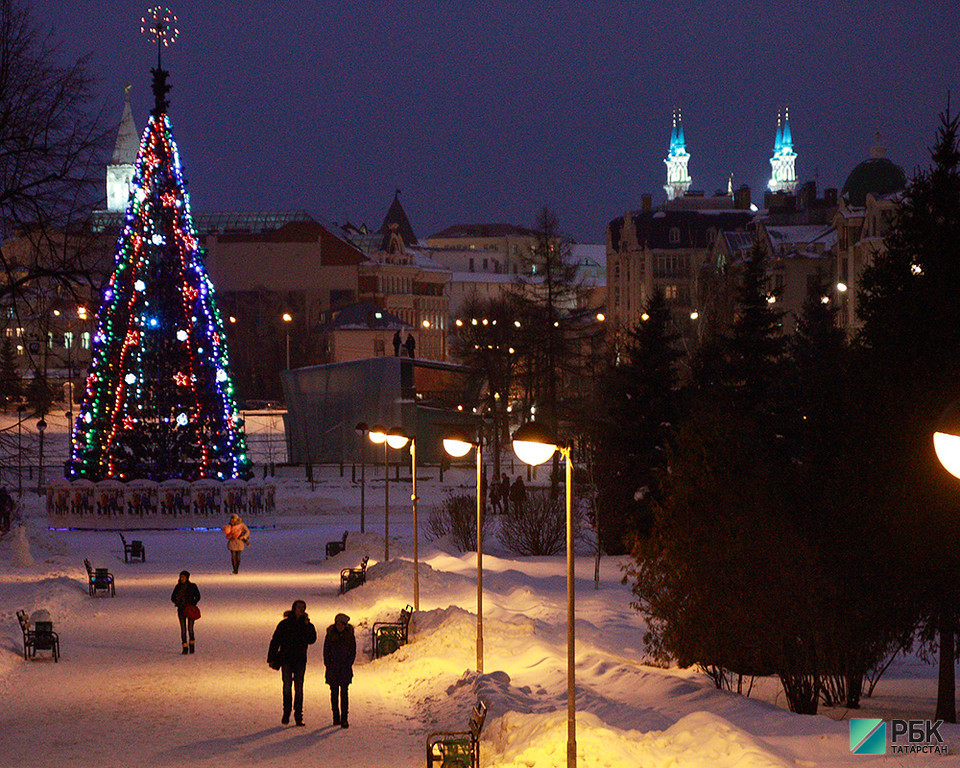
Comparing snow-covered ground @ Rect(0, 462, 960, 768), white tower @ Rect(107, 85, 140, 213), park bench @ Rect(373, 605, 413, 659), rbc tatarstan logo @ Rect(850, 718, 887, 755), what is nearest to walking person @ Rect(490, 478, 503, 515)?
snow-covered ground @ Rect(0, 462, 960, 768)

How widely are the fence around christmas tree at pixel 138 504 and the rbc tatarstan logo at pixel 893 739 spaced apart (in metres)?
33.5

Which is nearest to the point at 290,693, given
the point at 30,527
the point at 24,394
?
the point at 24,394

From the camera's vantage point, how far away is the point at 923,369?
776 inches

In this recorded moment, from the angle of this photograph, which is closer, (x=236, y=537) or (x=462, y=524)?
(x=236, y=537)

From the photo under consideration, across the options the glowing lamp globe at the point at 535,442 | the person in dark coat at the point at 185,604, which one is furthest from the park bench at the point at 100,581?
the glowing lamp globe at the point at 535,442

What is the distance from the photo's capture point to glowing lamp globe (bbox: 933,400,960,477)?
6098mm

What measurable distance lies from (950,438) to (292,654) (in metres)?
11.6

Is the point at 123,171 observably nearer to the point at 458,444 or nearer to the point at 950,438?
the point at 458,444

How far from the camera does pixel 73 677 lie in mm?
18938

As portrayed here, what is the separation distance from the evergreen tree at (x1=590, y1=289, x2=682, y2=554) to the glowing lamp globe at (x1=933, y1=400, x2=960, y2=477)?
110ft

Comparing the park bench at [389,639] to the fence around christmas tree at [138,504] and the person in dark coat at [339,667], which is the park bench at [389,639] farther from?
the fence around christmas tree at [138,504]

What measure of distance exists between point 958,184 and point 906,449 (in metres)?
4.36

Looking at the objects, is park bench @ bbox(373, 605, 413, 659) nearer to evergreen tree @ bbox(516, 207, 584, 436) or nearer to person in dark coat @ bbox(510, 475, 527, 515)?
person in dark coat @ bbox(510, 475, 527, 515)

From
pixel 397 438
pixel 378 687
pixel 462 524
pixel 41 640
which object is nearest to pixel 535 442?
pixel 378 687
